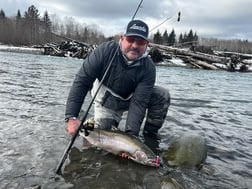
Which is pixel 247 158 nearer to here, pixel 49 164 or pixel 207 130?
pixel 207 130

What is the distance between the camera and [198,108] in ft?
30.7

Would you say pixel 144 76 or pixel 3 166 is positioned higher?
pixel 144 76

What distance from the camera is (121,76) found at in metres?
4.77

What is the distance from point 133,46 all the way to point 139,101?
0.80 meters

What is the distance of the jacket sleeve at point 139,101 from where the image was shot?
15.3 feet

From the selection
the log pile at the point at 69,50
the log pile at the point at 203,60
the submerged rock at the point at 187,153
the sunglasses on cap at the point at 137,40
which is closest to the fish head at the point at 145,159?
the submerged rock at the point at 187,153

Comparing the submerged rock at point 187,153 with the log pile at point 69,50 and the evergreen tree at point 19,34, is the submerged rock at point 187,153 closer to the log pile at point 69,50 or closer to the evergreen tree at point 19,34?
the log pile at point 69,50

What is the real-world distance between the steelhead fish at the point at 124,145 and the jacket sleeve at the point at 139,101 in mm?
436

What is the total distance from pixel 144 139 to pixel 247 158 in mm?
1615

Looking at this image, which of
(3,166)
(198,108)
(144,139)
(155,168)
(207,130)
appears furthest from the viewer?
(198,108)

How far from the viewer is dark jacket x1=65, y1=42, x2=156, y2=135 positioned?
15.1 feet

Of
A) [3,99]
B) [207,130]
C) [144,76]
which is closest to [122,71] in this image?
[144,76]

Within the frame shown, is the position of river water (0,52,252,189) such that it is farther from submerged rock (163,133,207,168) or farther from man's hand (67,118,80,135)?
man's hand (67,118,80,135)

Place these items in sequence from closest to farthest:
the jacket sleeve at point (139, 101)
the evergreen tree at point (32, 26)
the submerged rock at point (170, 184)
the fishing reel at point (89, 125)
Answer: the submerged rock at point (170, 184)
the fishing reel at point (89, 125)
the jacket sleeve at point (139, 101)
the evergreen tree at point (32, 26)
